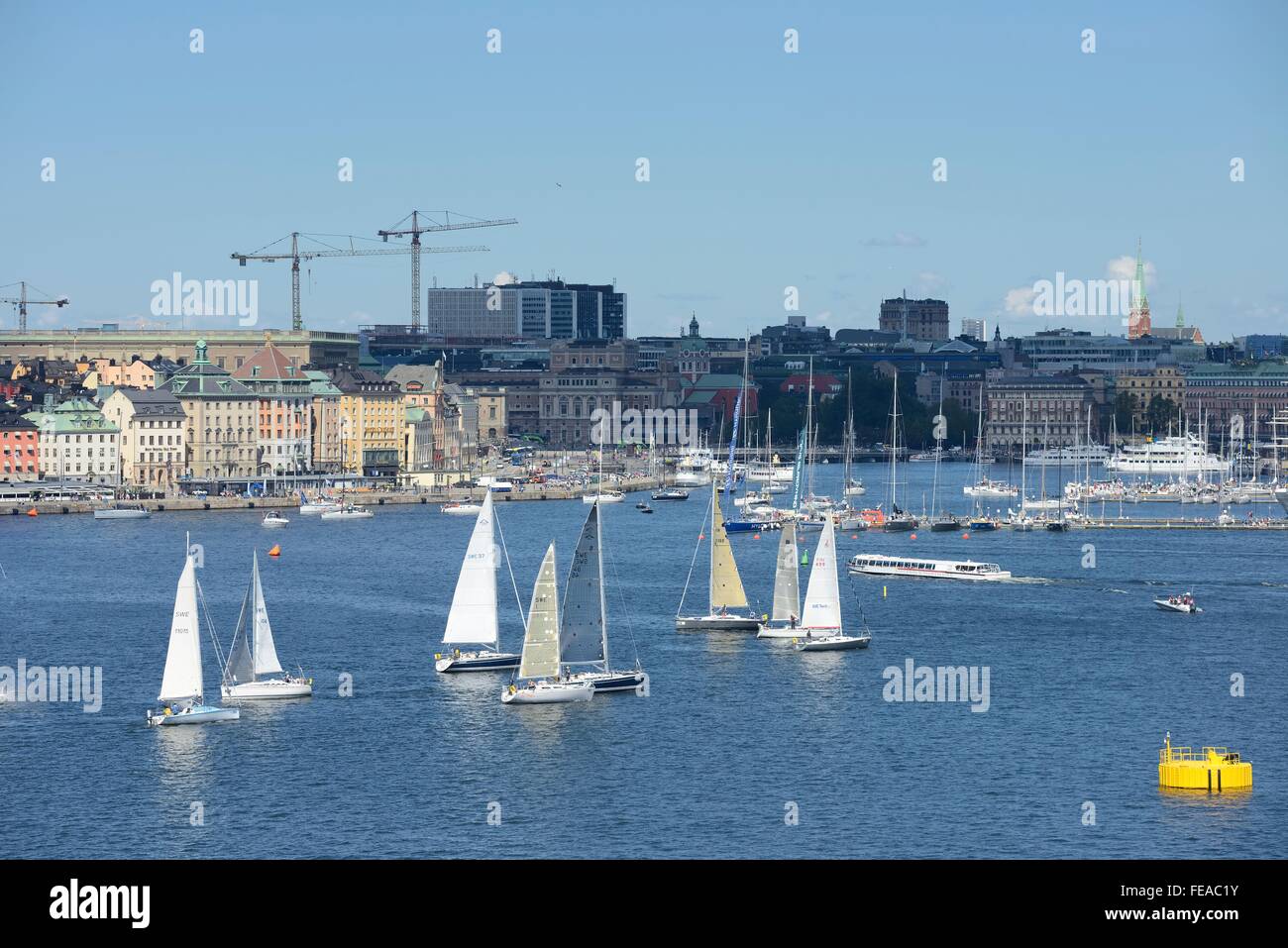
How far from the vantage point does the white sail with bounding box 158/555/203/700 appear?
86.3ft

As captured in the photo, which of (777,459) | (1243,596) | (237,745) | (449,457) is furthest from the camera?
(777,459)

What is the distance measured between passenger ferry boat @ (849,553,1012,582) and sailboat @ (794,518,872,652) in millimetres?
12117

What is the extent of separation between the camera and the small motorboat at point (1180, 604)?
3941 centimetres

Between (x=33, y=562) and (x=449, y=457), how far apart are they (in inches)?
1845

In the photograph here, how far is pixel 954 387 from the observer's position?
148375mm

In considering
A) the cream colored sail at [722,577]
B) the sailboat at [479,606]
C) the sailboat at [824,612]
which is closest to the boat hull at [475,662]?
the sailboat at [479,606]

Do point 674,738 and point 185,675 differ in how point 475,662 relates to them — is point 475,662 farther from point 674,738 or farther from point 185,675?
point 674,738

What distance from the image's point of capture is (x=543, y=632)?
91.9ft

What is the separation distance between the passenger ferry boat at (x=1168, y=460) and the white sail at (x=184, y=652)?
246 ft

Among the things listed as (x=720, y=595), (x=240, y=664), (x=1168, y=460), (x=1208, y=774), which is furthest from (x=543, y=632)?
(x=1168, y=460)

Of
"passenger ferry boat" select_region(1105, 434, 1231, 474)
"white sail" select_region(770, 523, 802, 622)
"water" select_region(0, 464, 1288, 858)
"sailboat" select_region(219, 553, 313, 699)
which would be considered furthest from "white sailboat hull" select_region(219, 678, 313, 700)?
"passenger ferry boat" select_region(1105, 434, 1231, 474)

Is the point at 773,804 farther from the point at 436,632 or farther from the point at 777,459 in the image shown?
the point at 777,459
